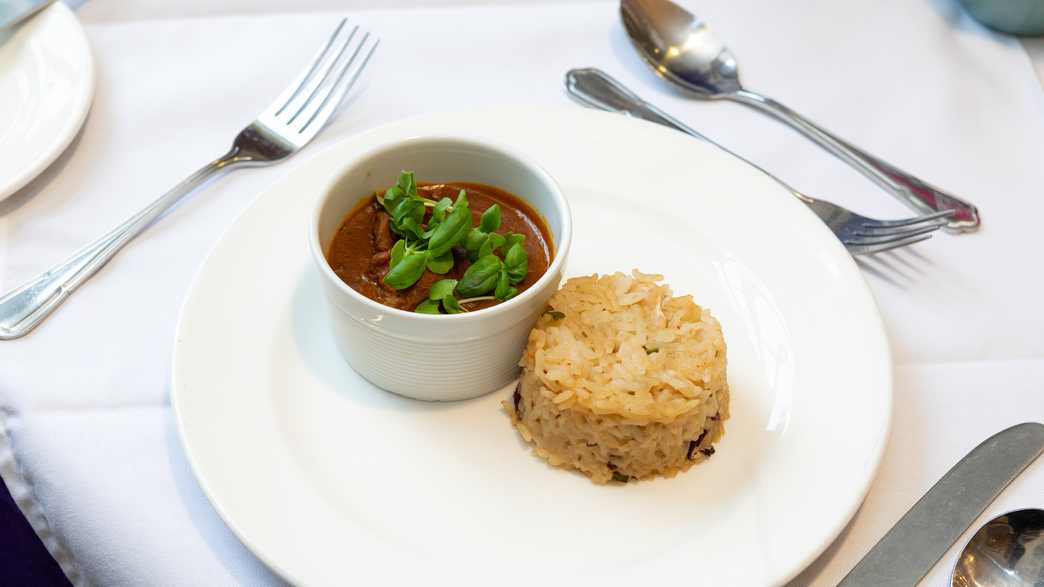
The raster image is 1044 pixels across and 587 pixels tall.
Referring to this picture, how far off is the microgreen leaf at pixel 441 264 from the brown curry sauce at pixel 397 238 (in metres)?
0.02

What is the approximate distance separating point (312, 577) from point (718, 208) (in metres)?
1.34

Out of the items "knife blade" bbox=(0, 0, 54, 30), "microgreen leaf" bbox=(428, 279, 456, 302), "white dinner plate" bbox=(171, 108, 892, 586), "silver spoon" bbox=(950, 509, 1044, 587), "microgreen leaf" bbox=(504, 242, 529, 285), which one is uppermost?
"knife blade" bbox=(0, 0, 54, 30)

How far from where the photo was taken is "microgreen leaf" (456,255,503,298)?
1.89 meters

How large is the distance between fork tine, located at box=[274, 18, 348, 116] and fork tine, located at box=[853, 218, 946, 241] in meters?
1.64

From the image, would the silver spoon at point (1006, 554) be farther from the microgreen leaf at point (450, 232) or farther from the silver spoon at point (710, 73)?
the microgreen leaf at point (450, 232)

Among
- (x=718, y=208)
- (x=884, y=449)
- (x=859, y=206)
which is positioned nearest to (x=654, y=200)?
(x=718, y=208)

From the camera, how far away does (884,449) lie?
6.07 feet

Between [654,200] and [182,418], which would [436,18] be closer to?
[654,200]

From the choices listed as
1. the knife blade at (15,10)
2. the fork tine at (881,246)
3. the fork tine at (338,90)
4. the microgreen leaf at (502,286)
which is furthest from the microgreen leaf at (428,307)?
the knife blade at (15,10)

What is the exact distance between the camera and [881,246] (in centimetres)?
241

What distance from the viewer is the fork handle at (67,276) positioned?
7.08 ft

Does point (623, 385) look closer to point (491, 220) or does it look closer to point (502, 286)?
point (502, 286)

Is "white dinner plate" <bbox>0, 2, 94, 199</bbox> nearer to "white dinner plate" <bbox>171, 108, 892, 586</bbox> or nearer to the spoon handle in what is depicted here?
"white dinner plate" <bbox>171, 108, 892, 586</bbox>

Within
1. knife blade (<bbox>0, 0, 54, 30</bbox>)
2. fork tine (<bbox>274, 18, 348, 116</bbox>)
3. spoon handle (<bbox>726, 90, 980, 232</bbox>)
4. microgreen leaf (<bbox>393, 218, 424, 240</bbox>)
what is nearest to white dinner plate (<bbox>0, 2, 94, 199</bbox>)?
knife blade (<bbox>0, 0, 54, 30</bbox>)
